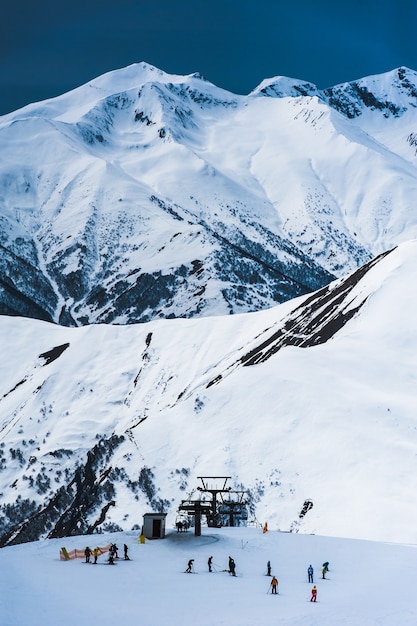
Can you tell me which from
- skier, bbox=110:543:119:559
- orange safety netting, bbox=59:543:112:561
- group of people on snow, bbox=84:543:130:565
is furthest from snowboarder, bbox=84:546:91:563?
skier, bbox=110:543:119:559

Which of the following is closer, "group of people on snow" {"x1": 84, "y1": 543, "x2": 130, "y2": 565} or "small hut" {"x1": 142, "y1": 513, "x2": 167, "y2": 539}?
"group of people on snow" {"x1": 84, "y1": 543, "x2": 130, "y2": 565}

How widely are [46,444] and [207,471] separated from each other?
48.5 metres

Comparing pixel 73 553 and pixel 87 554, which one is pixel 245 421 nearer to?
pixel 73 553

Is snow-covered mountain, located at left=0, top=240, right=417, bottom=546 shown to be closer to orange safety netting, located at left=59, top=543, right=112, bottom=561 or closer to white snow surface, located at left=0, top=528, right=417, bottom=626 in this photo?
white snow surface, located at left=0, top=528, right=417, bottom=626

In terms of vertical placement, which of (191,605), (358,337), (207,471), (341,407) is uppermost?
(358,337)

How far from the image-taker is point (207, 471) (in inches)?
3346

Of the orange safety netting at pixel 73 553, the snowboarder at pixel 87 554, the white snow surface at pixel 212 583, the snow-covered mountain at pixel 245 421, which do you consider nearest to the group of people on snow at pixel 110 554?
the snowboarder at pixel 87 554

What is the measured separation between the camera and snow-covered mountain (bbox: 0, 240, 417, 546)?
74.9m

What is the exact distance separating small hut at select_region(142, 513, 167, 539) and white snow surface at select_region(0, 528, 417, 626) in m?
0.75

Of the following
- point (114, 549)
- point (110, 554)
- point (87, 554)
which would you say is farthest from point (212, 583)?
point (87, 554)

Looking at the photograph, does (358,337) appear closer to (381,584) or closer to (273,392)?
(273,392)

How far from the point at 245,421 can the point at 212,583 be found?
42.3 meters

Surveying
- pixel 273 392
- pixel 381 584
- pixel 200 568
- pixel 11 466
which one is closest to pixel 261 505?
pixel 273 392

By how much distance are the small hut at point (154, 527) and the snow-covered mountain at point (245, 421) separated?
1338 centimetres
